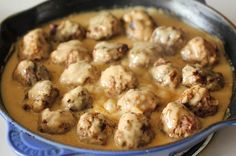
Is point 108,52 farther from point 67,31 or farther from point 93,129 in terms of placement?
point 93,129

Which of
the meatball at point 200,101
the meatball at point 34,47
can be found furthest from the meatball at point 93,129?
the meatball at point 34,47

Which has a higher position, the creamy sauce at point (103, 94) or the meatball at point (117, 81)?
the meatball at point (117, 81)

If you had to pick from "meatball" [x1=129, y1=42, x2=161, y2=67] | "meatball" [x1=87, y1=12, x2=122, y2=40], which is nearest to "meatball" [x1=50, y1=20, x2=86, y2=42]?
"meatball" [x1=87, y1=12, x2=122, y2=40]

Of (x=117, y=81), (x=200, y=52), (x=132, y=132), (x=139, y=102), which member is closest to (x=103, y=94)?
(x=117, y=81)

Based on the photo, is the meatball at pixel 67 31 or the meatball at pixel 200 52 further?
the meatball at pixel 67 31

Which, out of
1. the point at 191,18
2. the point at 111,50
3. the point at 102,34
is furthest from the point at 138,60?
the point at 191,18

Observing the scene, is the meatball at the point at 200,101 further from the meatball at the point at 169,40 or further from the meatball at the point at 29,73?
the meatball at the point at 29,73
